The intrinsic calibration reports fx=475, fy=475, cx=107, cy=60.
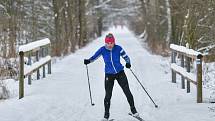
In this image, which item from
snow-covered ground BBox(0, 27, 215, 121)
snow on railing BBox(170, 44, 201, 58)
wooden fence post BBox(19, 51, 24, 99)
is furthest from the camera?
wooden fence post BBox(19, 51, 24, 99)

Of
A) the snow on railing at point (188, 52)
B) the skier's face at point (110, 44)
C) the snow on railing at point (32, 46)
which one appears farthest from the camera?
the snow on railing at point (32, 46)

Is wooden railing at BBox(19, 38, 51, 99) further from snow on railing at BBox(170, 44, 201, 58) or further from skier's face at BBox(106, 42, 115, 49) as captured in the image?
snow on railing at BBox(170, 44, 201, 58)

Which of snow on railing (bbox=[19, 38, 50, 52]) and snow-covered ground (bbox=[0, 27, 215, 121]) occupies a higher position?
snow on railing (bbox=[19, 38, 50, 52])

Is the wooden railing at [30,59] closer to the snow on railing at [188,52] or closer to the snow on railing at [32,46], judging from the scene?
the snow on railing at [32,46]

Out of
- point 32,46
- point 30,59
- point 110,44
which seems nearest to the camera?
point 110,44

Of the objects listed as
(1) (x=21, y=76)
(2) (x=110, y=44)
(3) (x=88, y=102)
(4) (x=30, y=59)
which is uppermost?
(2) (x=110, y=44)

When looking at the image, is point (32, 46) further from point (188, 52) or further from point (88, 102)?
point (188, 52)

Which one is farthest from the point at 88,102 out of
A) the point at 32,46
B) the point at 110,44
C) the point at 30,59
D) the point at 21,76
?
the point at 32,46

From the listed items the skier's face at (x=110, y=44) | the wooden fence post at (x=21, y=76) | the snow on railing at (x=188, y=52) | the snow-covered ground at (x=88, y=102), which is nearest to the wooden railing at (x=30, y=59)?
the wooden fence post at (x=21, y=76)

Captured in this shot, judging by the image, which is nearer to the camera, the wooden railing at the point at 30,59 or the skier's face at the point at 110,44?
the skier's face at the point at 110,44

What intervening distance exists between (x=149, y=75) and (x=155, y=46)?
15.3 metres

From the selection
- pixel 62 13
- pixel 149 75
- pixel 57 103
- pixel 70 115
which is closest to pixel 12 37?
pixel 149 75

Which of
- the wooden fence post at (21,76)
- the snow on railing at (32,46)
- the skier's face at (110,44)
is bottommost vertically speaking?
the wooden fence post at (21,76)

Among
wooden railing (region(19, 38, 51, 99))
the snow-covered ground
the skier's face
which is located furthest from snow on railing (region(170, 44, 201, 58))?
wooden railing (region(19, 38, 51, 99))
